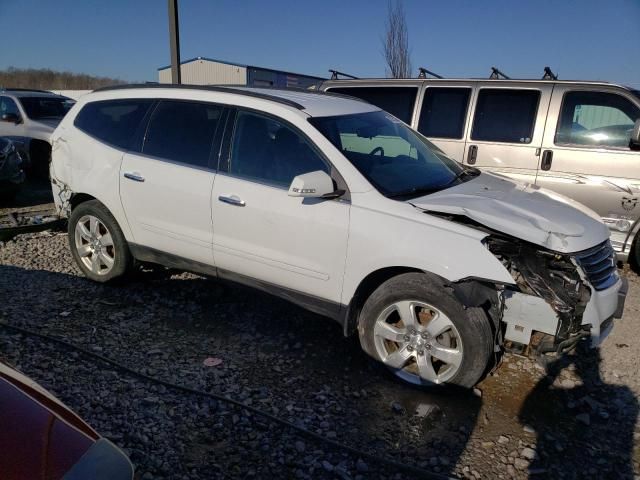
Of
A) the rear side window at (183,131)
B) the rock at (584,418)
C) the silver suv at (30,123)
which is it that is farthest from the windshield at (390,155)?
the silver suv at (30,123)

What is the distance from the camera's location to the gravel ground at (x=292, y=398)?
107 inches

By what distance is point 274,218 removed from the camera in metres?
3.59

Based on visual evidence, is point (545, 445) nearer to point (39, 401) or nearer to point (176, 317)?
point (39, 401)

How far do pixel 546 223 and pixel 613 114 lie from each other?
10.4 feet

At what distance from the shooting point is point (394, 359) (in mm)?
3391

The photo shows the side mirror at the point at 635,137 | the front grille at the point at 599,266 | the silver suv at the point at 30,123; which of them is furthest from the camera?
the silver suv at the point at 30,123

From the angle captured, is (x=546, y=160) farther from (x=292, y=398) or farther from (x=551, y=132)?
(x=292, y=398)

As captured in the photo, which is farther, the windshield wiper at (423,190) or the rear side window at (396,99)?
the rear side window at (396,99)

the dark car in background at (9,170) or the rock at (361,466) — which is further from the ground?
the dark car in background at (9,170)

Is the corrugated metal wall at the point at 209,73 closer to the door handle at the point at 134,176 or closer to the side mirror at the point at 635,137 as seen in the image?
the door handle at the point at 134,176

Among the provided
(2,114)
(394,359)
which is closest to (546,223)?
(394,359)

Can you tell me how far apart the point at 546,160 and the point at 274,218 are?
358 centimetres

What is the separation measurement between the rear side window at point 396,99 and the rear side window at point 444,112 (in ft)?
0.56

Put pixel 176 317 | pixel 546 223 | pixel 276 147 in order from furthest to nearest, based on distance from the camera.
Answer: pixel 176 317 → pixel 276 147 → pixel 546 223
